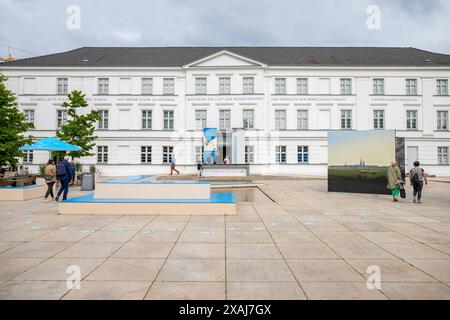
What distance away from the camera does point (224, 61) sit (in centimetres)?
2988

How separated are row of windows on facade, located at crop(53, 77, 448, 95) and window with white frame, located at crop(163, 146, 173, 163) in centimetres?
612

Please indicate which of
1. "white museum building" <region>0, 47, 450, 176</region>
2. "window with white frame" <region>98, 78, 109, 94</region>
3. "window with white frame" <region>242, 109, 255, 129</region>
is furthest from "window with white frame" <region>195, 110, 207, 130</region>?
"window with white frame" <region>98, 78, 109, 94</region>

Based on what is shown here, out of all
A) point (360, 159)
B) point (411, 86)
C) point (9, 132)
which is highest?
point (411, 86)

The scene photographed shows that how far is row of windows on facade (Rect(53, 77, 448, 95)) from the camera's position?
30.0 meters

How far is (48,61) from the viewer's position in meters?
31.1

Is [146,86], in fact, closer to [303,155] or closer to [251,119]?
[251,119]

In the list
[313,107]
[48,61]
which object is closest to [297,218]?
[313,107]

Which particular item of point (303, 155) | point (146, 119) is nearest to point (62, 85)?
point (146, 119)

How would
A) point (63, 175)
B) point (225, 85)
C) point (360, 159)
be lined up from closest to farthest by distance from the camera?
point (63, 175) → point (360, 159) → point (225, 85)

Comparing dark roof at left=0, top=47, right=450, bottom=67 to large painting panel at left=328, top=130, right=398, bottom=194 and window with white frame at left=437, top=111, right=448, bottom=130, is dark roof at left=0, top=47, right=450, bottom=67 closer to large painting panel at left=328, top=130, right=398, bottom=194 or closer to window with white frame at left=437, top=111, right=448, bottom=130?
window with white frame at left=437, top=111, right=448, bottom=130

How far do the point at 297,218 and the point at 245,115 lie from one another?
74.5ft

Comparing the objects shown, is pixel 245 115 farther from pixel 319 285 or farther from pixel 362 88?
pixel 319 285

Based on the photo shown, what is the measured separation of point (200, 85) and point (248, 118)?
21.3 ft

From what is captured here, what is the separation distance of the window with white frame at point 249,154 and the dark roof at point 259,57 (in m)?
9.78
